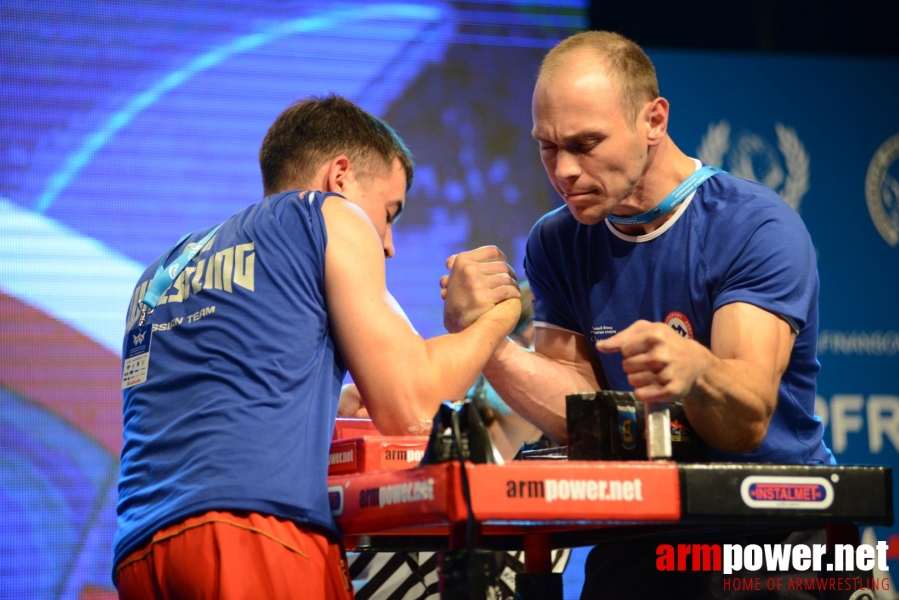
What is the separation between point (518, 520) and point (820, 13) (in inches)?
190

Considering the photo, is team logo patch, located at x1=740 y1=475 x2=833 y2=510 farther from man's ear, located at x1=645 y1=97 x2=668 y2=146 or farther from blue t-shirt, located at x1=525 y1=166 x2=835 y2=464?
man's ear, located at x1=645 y1=97 x2=668 y2=146

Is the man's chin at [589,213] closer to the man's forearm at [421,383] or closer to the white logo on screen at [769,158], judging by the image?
the man's forearm at [421,383]

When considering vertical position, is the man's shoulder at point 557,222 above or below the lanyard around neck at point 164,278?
above

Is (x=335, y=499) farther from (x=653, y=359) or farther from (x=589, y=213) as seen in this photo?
(x=589, y=213)

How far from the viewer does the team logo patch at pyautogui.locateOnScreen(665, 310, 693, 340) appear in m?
2.23

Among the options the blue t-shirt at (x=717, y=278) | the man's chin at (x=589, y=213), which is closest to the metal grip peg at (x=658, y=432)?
the blue t-shirt at (x=717, y=278)

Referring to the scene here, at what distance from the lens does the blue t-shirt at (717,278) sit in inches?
81.6

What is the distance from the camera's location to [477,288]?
2160mm

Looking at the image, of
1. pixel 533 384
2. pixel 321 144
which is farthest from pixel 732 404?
pixel 321 144

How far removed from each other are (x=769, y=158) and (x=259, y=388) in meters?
3.61

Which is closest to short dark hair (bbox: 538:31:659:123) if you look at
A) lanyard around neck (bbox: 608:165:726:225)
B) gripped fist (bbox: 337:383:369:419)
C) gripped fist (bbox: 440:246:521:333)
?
lanyard around neck (bbox: 608:165:726:225)

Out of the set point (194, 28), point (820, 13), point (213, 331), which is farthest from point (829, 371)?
point (213, 331)

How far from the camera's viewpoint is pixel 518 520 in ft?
4.65

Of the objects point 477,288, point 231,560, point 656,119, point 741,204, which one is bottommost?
point 231,560
